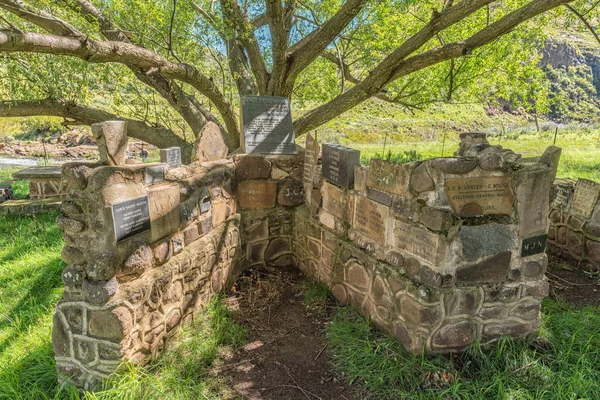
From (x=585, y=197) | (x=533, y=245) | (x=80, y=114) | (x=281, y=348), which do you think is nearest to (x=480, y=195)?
→ (x=533, y=245)

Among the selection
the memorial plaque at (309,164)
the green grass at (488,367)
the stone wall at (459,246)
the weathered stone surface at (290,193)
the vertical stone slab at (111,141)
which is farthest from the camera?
the weathered stone surface at (290,193)

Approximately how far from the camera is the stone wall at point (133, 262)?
2.30 meters

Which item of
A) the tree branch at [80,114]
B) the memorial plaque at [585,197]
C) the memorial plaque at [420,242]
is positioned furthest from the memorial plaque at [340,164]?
the tree branch at [80,114]

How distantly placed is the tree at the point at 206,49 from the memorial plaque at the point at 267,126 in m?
1.60

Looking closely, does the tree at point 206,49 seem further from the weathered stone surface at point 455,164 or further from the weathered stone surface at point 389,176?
the weathered stone surface at point 455,164

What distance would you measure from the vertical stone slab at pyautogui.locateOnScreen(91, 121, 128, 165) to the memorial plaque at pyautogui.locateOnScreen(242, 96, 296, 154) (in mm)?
1947

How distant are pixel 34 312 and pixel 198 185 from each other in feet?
6.87

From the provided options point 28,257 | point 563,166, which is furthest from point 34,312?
point 563,166

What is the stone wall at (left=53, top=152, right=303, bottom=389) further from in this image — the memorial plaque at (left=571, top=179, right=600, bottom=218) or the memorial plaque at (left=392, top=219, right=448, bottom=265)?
the memorial plaque at (left=571, top=179, right=600, bottom=218)

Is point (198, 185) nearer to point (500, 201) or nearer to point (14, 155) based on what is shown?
point (500, 201)

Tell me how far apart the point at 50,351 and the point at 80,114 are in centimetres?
501

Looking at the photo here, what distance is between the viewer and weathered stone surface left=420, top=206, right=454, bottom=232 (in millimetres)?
2449

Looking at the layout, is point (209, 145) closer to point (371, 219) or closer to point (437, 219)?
point (371, 219)

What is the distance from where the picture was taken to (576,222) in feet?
14.9
